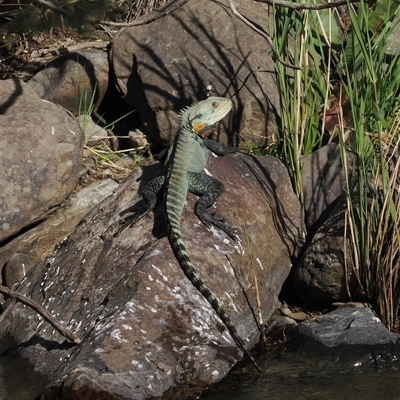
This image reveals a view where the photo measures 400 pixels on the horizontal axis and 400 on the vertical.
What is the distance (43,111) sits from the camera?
7.98m

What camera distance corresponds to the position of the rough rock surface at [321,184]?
23.5 feet

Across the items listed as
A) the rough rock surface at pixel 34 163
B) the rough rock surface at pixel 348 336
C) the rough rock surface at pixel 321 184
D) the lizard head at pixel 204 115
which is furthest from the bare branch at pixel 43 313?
the rough rock surface at pixel 321 184

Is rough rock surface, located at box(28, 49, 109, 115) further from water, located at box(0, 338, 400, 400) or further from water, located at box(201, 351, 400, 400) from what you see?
water, located at box(201, 351, 400, 400)

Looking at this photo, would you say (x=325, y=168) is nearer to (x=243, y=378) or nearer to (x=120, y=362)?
(x=243, y=378)

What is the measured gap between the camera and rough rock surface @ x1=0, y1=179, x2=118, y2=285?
295 inches

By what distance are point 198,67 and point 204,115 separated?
1303 mm

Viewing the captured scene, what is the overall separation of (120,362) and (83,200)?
2.83 meters

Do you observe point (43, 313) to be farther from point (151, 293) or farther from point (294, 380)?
point (294, 380)

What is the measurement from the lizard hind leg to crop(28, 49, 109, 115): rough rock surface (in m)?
2.76

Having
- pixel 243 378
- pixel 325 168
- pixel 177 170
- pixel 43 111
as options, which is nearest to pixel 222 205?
pixel 177 170

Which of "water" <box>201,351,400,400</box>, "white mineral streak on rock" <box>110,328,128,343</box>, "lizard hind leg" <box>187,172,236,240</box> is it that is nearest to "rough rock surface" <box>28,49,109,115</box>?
"lizard hind leg" <box>187,172,236,240</box>

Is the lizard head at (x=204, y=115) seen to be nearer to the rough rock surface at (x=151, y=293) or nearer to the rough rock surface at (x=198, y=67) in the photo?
the rough rock surface at (x=151, y=293)

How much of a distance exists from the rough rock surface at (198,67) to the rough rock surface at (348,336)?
221 centimetres

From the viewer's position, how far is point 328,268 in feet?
21.6
